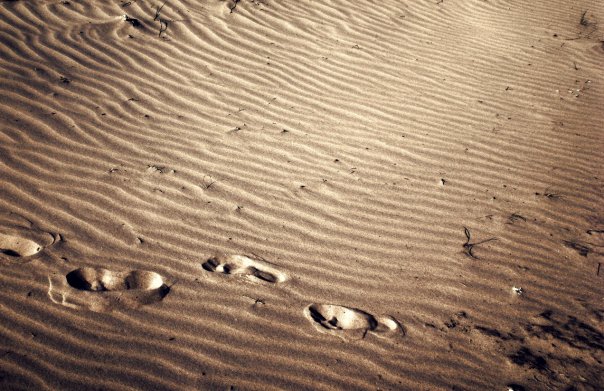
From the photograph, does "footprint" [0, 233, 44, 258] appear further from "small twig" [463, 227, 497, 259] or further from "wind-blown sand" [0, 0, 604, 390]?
"small twig" [463, 227, 497, 259]

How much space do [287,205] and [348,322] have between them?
1.07m

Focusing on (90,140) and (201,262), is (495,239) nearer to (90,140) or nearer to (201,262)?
(201,262)

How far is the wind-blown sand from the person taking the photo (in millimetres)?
2408

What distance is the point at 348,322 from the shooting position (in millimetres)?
2607

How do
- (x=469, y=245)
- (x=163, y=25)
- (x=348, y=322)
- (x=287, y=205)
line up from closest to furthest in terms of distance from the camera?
(x=348, y=322), (x=469, y=245), (x=287, y=205), (x=163, y=25)

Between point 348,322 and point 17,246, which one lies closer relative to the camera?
point 348,322

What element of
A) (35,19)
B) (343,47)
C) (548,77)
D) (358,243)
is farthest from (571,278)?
(35,19)

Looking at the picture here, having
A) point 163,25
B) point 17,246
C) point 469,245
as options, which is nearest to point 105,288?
point 17,246

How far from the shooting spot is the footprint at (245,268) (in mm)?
2820

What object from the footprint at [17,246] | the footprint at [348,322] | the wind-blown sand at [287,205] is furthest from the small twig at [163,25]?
the footprint at [348,322]

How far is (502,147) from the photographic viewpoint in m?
4.14

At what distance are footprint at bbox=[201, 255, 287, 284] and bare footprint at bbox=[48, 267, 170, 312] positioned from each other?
1.07 feet

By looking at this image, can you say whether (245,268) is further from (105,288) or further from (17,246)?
(17,246)

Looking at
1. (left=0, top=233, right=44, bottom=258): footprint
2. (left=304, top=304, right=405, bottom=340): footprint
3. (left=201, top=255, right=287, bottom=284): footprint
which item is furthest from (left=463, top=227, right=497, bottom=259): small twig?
(left=0, top=233, right=44, bottom=258): footprint
